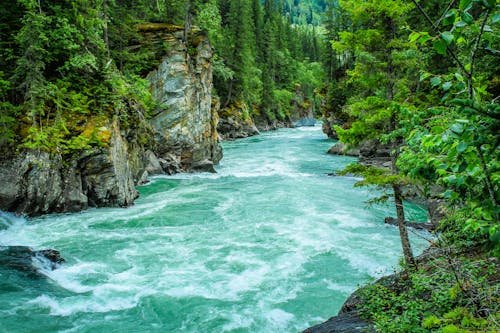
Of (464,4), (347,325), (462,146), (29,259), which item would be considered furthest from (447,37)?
(29,259)

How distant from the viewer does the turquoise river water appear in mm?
7844

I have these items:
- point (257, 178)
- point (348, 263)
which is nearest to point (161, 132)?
point (257, 178)

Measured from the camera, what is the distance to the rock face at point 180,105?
24.8 meters

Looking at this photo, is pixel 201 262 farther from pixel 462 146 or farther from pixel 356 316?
pixel 462 146

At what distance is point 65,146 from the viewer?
14.0 metres

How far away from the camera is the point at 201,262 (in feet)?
34.6

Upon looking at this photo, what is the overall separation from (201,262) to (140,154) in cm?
1155

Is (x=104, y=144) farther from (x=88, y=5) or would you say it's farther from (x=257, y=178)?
(x=257, y=178)

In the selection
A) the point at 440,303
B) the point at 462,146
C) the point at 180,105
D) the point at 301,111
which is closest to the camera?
the point at 462,146

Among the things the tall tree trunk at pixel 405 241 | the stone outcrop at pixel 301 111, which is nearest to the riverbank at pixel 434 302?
the tall tree trunk at pixel 405 241

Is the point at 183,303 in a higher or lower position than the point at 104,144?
lower

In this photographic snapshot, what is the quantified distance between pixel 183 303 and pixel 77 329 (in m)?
2.25

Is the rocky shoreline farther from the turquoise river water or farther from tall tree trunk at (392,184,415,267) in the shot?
the turquoise river water

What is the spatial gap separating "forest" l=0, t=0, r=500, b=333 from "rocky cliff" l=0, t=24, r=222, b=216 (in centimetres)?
70
